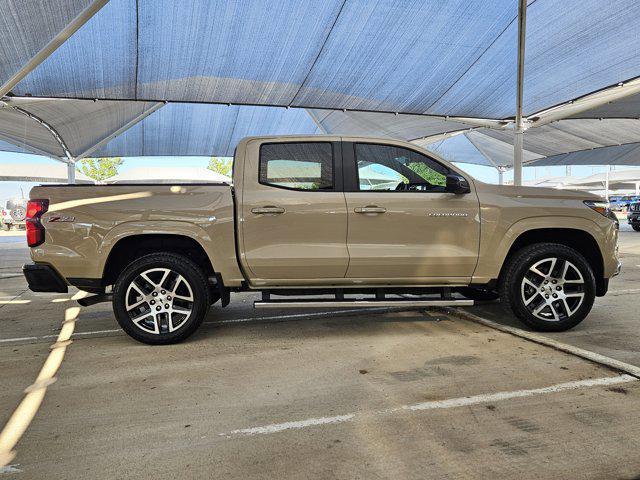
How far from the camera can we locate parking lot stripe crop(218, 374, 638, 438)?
8.72 feet

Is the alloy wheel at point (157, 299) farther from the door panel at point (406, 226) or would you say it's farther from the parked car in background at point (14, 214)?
the parked car in background at point (14, 214)

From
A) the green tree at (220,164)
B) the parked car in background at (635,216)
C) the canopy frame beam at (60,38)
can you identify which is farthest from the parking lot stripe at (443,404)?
the green tree at (220,164)

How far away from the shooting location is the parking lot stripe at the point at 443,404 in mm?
2658

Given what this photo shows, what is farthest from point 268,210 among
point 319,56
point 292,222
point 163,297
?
point 319,56

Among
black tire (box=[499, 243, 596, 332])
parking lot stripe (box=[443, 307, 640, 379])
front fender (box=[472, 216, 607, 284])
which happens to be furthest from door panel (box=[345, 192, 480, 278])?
parking lot stripe (box=[443, 307, 640, 379])

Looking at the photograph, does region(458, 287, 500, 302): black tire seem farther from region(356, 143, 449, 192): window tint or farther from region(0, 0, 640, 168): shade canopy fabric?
region(0, 0, 640, 168): shade canopy fabric

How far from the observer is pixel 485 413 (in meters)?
2.81

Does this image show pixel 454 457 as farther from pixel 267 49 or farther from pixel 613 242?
pixel 267 49

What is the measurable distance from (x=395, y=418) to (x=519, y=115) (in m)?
13.2

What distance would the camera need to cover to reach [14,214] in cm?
2811

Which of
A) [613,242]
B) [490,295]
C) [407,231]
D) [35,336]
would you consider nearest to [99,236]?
[35,336]

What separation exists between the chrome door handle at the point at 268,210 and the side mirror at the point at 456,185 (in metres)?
1.54

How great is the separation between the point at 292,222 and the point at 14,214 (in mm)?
29945

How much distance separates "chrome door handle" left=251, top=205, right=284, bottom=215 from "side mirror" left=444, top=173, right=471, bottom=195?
1536 millimetres
